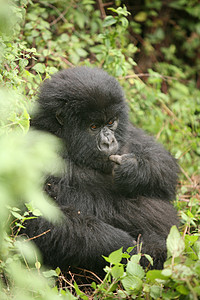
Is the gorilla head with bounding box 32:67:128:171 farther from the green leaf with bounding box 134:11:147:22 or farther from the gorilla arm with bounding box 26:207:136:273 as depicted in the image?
the green leaf with bounding box 134:11:147:22

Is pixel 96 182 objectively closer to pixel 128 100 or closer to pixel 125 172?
pixel 125 172

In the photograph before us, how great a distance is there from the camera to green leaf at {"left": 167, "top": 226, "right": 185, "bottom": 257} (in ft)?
6.98

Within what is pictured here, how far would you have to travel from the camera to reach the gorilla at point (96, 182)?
294cm

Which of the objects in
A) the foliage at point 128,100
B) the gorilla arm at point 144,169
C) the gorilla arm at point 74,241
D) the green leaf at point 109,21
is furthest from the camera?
the green leaf at point 109,21

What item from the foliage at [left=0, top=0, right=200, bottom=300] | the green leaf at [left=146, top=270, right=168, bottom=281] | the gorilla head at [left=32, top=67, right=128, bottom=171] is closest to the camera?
the foliage at [left=0, top=0, right=200, bottom=300]

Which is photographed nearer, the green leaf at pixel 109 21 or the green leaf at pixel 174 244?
the green leaf at pixel 174 244

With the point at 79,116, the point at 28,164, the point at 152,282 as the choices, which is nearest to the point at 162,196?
the point at 79,116

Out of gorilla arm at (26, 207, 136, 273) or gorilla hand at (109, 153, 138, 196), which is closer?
gorilla arm at (26, 207, 136, 273)

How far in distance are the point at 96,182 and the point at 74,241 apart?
0.54 m

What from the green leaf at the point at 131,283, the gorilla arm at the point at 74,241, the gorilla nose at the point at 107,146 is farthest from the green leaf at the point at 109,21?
the green leaf at the point at 131,283

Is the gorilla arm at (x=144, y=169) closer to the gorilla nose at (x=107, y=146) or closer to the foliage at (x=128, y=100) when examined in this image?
the gorilla nose at (x=107, y=146)

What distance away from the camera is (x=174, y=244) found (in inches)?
84.4

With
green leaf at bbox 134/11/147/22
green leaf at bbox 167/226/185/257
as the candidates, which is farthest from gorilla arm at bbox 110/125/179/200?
green leaf at bbox 134/11/147/22

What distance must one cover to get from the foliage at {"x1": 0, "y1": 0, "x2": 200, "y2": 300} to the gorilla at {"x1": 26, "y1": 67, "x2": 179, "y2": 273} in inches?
5.5
